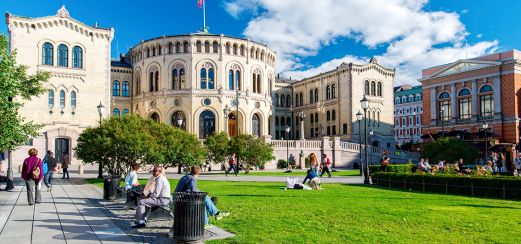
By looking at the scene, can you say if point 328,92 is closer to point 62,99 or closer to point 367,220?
point 62,99

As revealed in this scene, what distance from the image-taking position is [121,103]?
63.6m

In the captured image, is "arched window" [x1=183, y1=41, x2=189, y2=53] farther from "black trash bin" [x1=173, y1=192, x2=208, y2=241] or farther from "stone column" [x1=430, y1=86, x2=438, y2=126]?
"black trash bin" [x1=173, y1=192, x2=208, y2=241]

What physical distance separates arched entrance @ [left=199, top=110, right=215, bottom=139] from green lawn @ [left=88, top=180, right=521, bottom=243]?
41.8 metres

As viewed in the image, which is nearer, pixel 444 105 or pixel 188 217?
pixel 188 217

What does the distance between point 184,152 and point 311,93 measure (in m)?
47.4

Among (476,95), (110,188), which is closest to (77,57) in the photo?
(110,188)

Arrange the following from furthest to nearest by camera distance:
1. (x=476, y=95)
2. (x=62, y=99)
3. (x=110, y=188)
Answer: (x=476, y=95), (x=62, y=99), (x=110, y=188)

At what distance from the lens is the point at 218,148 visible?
3803 cm

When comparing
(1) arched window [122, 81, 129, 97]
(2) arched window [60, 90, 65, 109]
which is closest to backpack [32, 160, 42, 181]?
(2) arched window [60, 90, 65, 109]

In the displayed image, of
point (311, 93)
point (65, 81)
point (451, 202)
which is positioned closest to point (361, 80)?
point (311, 93)

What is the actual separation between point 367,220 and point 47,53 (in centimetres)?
4409

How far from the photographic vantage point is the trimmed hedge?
18.1 meters

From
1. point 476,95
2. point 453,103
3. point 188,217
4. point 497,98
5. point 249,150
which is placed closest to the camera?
point 188,217

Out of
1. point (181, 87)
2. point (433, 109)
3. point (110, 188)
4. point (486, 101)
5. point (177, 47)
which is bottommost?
point (110, 188)
